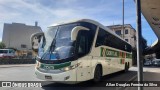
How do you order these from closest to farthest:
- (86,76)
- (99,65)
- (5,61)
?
(86,76)
(99,65)
(5,61)

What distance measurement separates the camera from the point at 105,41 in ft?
40.8

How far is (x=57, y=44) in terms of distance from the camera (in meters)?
9.22

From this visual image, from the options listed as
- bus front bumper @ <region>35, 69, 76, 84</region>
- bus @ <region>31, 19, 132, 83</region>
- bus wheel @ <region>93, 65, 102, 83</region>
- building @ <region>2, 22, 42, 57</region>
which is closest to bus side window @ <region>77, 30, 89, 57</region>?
bus @ <region>31, 19, 132, 83</region>

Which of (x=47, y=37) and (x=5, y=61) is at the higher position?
(x=47, y=37)

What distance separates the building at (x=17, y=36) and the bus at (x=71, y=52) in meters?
55.8

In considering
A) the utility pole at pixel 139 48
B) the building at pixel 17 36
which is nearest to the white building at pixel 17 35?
the building at pixel 17 36

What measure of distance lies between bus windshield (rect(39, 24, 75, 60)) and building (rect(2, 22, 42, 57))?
5649cm

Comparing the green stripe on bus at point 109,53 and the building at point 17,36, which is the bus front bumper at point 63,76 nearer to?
the green stripe on bus at point 109,53

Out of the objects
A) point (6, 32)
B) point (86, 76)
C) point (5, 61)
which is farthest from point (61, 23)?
point (6, 32)

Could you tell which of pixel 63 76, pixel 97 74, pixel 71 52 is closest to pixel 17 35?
pixel 97 74

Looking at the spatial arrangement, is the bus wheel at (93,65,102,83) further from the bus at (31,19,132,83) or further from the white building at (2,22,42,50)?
the white building at (2,22,42,50)

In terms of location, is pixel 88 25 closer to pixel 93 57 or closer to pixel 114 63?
pixel 93 57

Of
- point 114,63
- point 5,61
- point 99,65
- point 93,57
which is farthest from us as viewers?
point 5,61

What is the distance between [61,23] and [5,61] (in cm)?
2590
